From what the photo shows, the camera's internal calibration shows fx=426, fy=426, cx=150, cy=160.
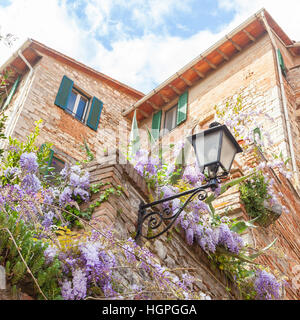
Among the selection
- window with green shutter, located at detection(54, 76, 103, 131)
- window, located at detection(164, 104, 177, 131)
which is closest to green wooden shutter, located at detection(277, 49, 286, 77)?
window, located at detection(164, 104, 177, 131)

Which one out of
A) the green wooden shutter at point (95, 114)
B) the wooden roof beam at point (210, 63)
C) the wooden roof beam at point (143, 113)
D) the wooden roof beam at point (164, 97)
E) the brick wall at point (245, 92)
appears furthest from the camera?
the wooden roof beam at point (143, 113)

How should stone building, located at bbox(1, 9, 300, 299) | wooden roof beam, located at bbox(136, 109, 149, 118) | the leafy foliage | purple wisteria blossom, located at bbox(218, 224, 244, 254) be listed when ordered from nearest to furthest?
purple wisteria blossom, located at bbox(218, 224, 244, 254), the leafy foliage, stone building, located at bbox(1, 9, 300, 299), wooden roof beam, located at bbox(136, 109, 149, 118)

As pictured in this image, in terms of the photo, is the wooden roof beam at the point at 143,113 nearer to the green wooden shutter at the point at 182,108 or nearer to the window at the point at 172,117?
the window at the point at 172,117

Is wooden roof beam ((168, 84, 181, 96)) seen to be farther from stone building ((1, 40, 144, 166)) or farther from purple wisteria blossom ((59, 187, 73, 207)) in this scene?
purple wisteria blossom ((59, 187, 73, 207))

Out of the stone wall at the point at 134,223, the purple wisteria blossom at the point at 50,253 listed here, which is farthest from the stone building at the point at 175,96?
the purple wisteria blossom at the point at 50,253

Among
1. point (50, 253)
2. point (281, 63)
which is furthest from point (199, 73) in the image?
point (50, 253)

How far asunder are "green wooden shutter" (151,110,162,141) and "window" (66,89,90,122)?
2064 millimetres

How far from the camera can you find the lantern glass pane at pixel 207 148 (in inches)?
144

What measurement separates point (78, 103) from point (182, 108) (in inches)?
115

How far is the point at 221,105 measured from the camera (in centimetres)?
1097

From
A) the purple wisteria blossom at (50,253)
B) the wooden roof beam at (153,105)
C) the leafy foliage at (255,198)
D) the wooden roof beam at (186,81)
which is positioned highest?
the wooden roof beam at (186,81)

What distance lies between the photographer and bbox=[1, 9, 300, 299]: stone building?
389 inches

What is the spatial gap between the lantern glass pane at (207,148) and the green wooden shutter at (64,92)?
25.1ft

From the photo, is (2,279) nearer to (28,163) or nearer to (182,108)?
(28,163)
